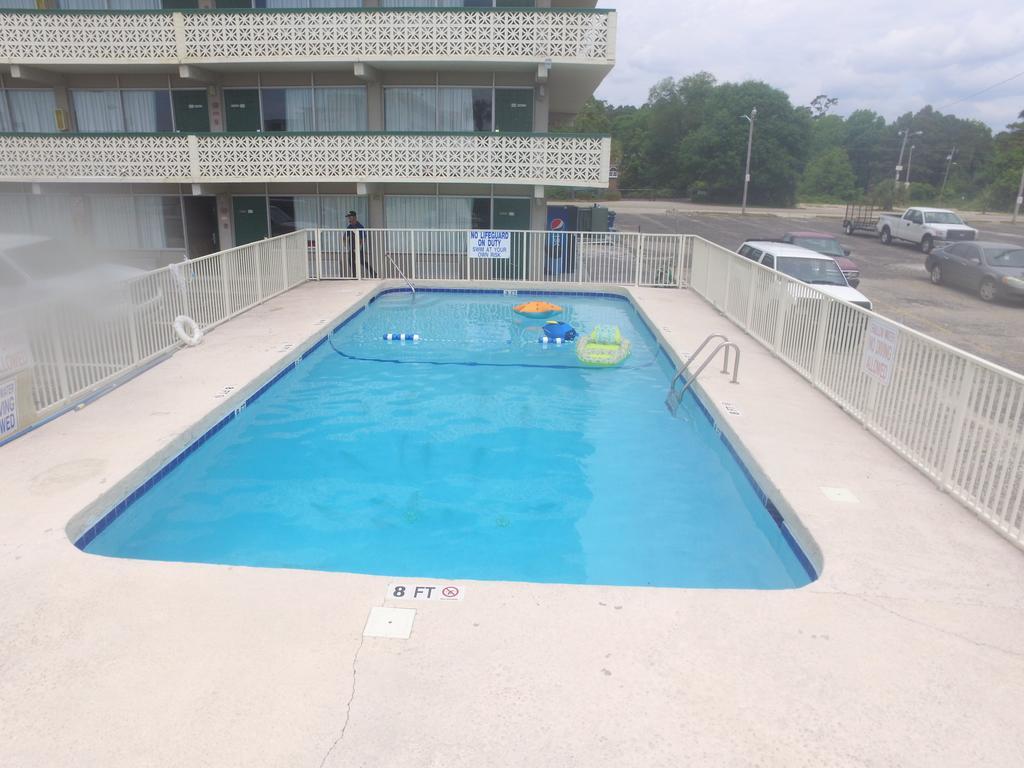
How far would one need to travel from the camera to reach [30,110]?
21.8 metres

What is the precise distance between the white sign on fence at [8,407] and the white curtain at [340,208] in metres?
15.6

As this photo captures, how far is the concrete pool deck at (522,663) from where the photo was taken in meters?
3.62

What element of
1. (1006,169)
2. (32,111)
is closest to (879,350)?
(32,111)

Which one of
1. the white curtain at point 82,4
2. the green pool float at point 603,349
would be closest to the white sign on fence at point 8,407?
the green pool float at point 603,349

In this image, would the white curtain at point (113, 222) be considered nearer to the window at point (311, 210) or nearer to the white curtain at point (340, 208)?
the window at point (311, 210)

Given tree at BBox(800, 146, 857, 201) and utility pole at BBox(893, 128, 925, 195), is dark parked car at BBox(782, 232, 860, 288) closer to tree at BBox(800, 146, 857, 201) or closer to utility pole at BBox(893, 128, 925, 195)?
utility pole at BBox(893, 128, 925, 195)

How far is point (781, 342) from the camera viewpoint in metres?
11.4

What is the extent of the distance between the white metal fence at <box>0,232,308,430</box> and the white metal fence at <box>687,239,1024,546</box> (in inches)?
353

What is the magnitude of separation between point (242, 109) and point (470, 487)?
1815 cm

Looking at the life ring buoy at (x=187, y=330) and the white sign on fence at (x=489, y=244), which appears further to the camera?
the white sign on fence at (x=489, y=244)

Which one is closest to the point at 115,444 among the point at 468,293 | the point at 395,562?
the point at 395,562

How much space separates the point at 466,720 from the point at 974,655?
3.12 m

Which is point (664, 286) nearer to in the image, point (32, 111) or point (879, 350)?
point (879, 350)

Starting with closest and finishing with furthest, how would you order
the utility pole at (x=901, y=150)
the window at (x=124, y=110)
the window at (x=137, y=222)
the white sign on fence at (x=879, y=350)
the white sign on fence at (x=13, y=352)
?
the white sign on fence at (x=13, y=352)
the white sign on fence at (x=879, y=350)
the window at (x=124, y=110)
the window at (x=137, y=222)
the utility pole at (x=901, y=150)
